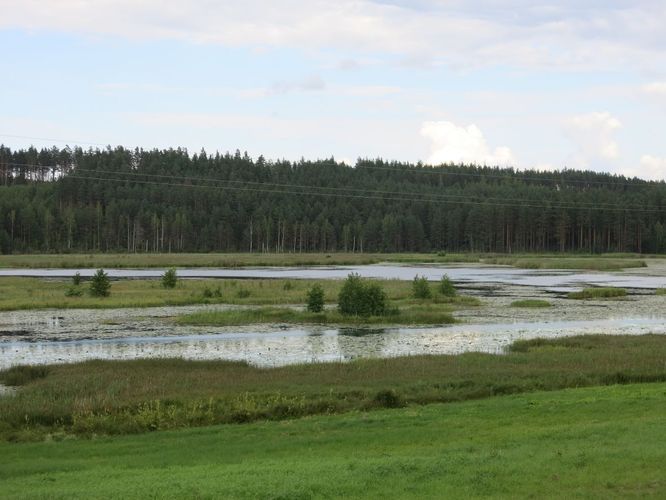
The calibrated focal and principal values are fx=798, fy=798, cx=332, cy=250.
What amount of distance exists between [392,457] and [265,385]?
1089 cm

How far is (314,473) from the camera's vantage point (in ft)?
42.2

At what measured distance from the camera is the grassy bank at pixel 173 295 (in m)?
57.3

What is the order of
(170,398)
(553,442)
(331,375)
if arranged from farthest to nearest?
1. (331,375)
2. (170,398)
3. (553,442)

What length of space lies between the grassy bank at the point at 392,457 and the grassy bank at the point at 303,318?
1038 inches

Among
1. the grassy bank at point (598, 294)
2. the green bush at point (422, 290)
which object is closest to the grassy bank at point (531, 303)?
the green bush at point (422, 290)

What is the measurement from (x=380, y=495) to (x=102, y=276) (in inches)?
2138

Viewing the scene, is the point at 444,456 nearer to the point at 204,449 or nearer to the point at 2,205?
the point at 204,449

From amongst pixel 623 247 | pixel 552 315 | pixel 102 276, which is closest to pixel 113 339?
pixel 102 276

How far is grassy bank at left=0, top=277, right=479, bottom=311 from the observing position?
57281mm

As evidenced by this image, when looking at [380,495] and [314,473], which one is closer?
[380,495]

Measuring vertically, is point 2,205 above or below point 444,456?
above

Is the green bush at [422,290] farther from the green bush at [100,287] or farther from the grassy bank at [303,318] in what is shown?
the green bush at [100,287]

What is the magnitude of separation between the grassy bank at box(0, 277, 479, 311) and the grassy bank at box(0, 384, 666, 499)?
3932cm

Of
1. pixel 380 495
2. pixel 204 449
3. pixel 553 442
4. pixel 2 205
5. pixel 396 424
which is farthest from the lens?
pixel 2 205
